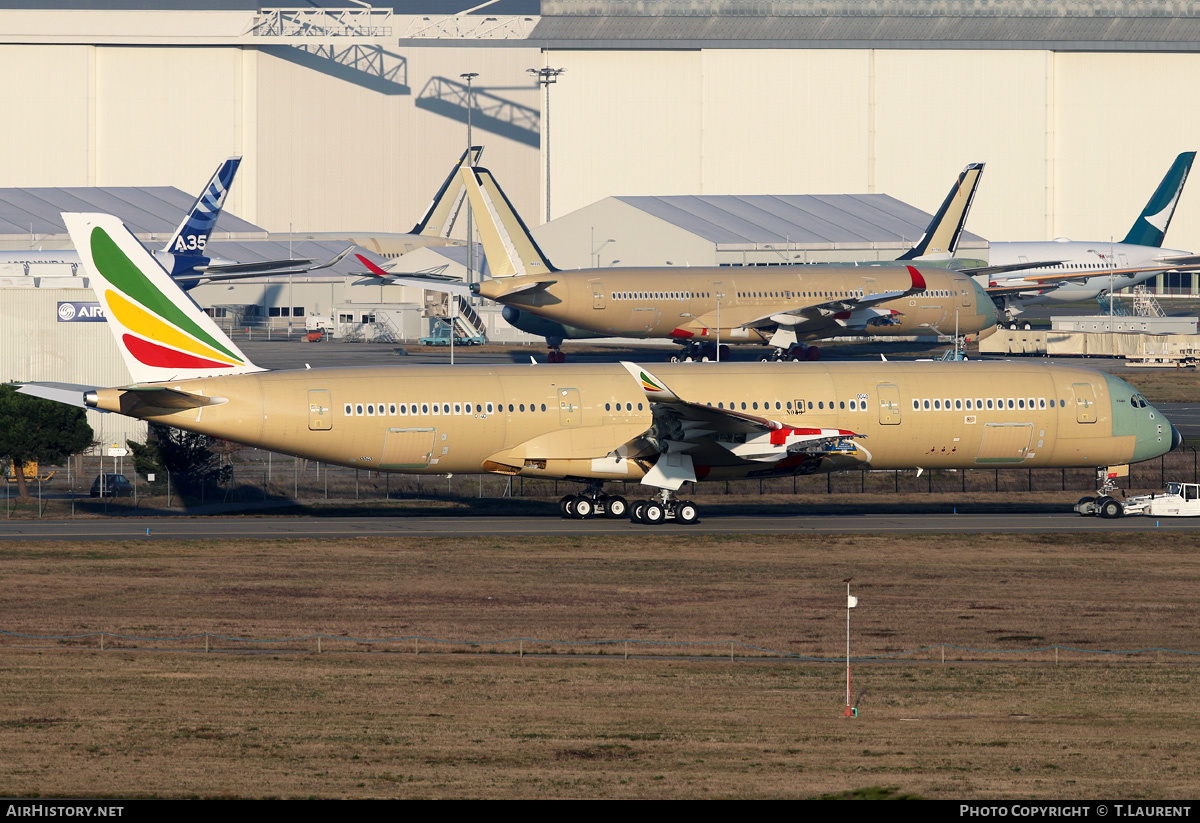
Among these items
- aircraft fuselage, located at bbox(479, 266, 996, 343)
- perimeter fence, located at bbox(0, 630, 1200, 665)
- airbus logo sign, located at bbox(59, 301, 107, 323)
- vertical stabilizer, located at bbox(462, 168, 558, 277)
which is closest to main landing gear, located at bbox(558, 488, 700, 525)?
perimeter fence, located at bbox(0, 630, 1200, 665)

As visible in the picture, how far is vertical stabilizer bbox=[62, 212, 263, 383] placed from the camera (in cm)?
4488

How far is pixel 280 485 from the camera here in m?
59.2

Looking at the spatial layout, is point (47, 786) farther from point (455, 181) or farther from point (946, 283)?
point (455, 181)

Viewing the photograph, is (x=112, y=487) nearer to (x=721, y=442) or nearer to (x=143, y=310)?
(x=143, y=310)

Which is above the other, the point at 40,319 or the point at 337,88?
the point at 337,88

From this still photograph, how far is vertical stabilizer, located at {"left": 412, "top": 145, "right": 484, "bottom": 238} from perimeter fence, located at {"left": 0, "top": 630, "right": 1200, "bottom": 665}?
141 m

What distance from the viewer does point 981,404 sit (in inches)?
1916

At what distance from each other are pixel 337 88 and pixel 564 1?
32.6 metres

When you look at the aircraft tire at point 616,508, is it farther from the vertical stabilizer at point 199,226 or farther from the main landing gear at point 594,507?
the vertical stabilizer at point 199,226

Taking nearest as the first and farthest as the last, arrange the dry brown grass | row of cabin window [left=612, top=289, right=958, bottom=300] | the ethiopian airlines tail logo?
1. the dry brown grass
2. the ethiopian airlines tail logo
3. row of cabin window [left=612, top=289, right=958, bottom=300]

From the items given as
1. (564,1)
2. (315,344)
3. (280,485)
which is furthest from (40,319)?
(564,1)

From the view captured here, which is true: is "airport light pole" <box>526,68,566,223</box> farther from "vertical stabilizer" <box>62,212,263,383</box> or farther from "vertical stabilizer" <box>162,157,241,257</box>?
"vertical stabilizer" <box>62,212,263,383</box>

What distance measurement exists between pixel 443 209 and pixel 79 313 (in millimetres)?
102692
